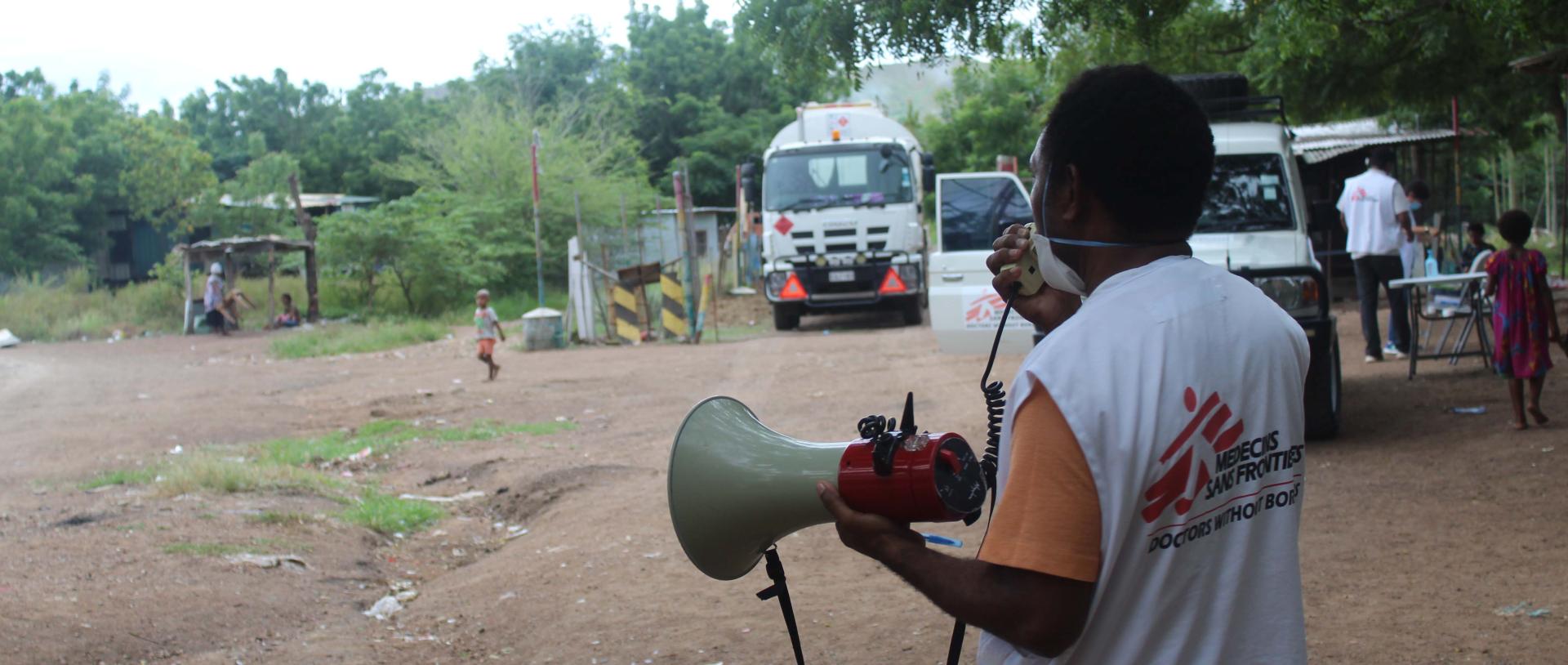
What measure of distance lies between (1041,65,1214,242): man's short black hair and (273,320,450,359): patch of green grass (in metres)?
19.9

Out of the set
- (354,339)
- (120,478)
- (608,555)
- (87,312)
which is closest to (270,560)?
(608,555)

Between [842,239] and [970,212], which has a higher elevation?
[970,212]

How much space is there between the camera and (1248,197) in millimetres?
8391

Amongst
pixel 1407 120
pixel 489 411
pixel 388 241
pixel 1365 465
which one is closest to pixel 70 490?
pixel 489 411

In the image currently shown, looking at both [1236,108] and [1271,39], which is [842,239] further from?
→ [1236,108]

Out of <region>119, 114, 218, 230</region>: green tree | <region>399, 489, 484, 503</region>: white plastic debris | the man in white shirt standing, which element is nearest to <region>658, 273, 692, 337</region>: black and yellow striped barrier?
the man in white shirt standing

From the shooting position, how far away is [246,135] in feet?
183

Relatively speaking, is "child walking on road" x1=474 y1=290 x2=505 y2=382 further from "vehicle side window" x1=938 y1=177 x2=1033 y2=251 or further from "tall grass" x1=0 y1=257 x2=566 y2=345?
"tall grass" x1=0 y1=257 x2=566 y2=345

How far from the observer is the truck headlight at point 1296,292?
7598 millimetres

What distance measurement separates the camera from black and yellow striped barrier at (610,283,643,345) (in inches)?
757

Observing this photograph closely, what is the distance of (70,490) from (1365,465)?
810 centimetres

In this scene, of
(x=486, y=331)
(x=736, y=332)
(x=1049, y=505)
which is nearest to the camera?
(x=1049, y=505)

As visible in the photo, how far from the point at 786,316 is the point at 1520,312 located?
1314 cm

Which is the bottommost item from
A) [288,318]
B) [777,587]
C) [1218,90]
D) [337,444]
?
[337,444]
